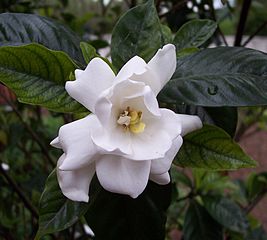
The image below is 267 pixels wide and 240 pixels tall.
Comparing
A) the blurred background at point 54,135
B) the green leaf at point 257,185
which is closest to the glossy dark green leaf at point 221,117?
the blurred background at point 54,135

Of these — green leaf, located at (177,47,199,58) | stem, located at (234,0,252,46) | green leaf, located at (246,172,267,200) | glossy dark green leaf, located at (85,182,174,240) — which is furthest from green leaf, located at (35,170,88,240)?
green leaf, located at (246,172,267,200)

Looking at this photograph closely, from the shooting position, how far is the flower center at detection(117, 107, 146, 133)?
57 cm

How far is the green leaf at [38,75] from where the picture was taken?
61cm

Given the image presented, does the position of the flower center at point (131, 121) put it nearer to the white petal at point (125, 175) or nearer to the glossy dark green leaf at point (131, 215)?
the white petal at point (125, 175)

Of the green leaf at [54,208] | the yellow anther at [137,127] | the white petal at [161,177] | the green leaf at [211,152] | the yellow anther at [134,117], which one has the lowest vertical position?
the green leaf at [54,208]

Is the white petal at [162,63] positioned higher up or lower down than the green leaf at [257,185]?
higher up

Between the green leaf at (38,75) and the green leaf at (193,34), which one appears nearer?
the green leaf at (38,75)

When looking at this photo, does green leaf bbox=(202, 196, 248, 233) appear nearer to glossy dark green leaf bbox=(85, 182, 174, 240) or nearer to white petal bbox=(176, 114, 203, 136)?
glossy dark green leaf bbox=(85, 182, 174, 240)

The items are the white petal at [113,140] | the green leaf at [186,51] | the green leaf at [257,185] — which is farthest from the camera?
the green leaf at [257,185]

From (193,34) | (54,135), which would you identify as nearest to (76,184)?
(193,34)

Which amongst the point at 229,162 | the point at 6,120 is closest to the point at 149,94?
the point at 229,162

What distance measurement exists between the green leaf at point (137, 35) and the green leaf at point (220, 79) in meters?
0.06

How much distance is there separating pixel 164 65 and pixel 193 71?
4.0 inches

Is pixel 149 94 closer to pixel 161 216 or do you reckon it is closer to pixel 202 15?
pixel 161 216
